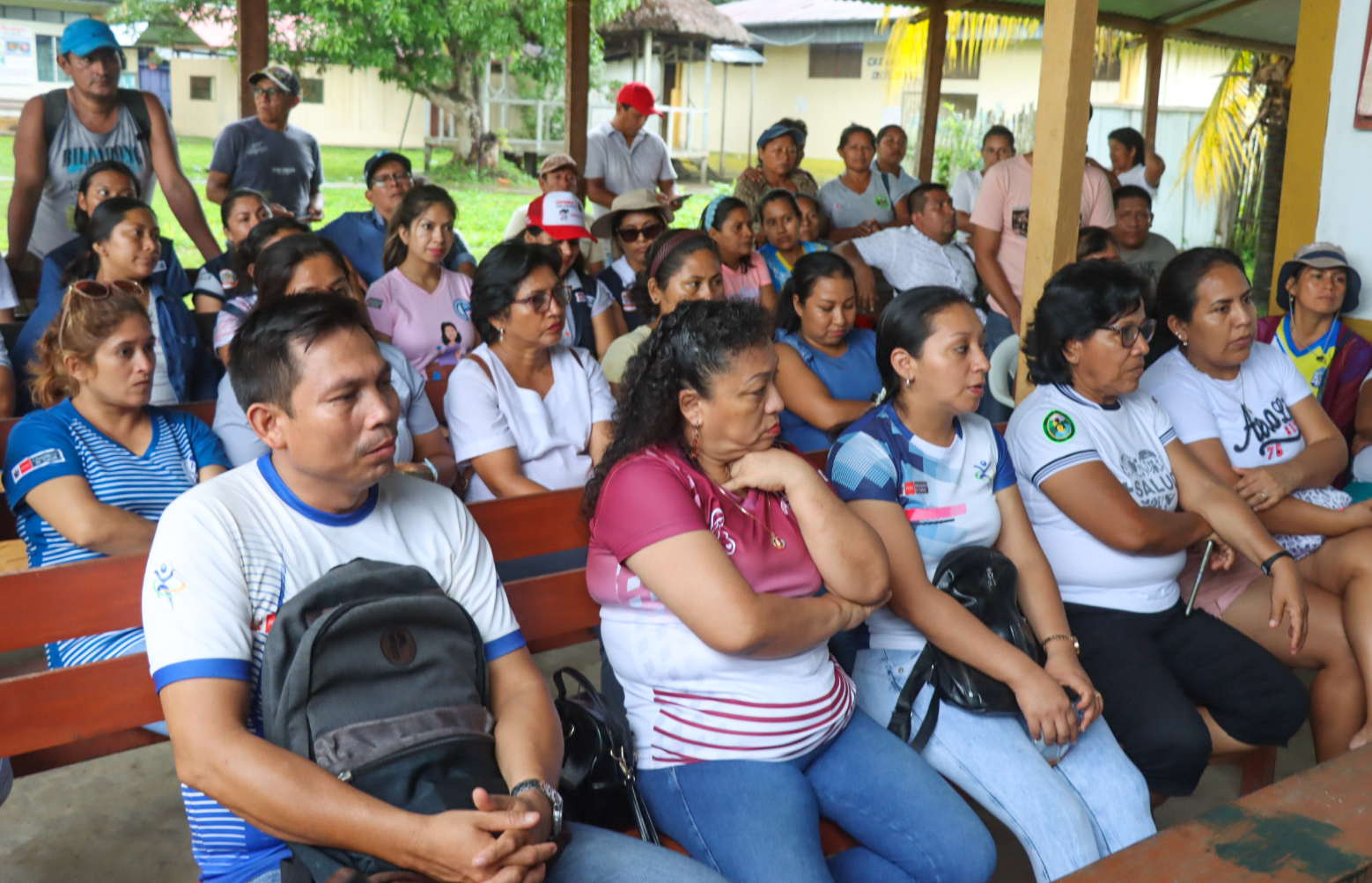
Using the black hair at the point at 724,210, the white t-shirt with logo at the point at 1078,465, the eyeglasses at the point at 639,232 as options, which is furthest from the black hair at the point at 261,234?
the white t-shirt with logo at the point at 1078,465

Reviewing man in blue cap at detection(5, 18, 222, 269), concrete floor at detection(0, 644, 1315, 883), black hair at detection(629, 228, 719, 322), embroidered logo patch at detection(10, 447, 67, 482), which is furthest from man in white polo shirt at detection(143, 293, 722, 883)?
man in blue cap at detection(5, 18, 222, 269)

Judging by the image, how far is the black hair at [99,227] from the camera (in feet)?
11.9

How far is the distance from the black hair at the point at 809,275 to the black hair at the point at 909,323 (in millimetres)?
1109

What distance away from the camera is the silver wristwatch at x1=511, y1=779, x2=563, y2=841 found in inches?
67.7

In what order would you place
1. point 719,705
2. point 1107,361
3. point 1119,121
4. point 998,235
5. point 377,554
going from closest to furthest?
point 377,554, point 719,705, point 1107,361, point 998,235, point 1119,121

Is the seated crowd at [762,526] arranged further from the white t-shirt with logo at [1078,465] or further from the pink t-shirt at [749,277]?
the pink t-shirt at [749,277]

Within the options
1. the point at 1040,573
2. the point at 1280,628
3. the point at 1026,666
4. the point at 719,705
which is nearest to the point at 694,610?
the point at 719,705

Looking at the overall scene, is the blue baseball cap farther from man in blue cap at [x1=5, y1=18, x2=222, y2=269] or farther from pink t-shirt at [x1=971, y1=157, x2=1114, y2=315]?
pink t-shirt at [x1=971, y1=157, x2=1114, y2=315]

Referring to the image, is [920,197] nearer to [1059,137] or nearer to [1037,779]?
[1059,137]

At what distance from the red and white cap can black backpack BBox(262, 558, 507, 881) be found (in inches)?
130

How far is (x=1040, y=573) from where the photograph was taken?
2535mm

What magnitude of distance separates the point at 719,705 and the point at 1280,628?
63.2 inches

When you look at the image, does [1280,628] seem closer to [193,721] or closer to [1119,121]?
[193,721]

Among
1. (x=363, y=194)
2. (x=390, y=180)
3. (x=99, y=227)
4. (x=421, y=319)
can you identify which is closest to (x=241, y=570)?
(x=99, y=227)
